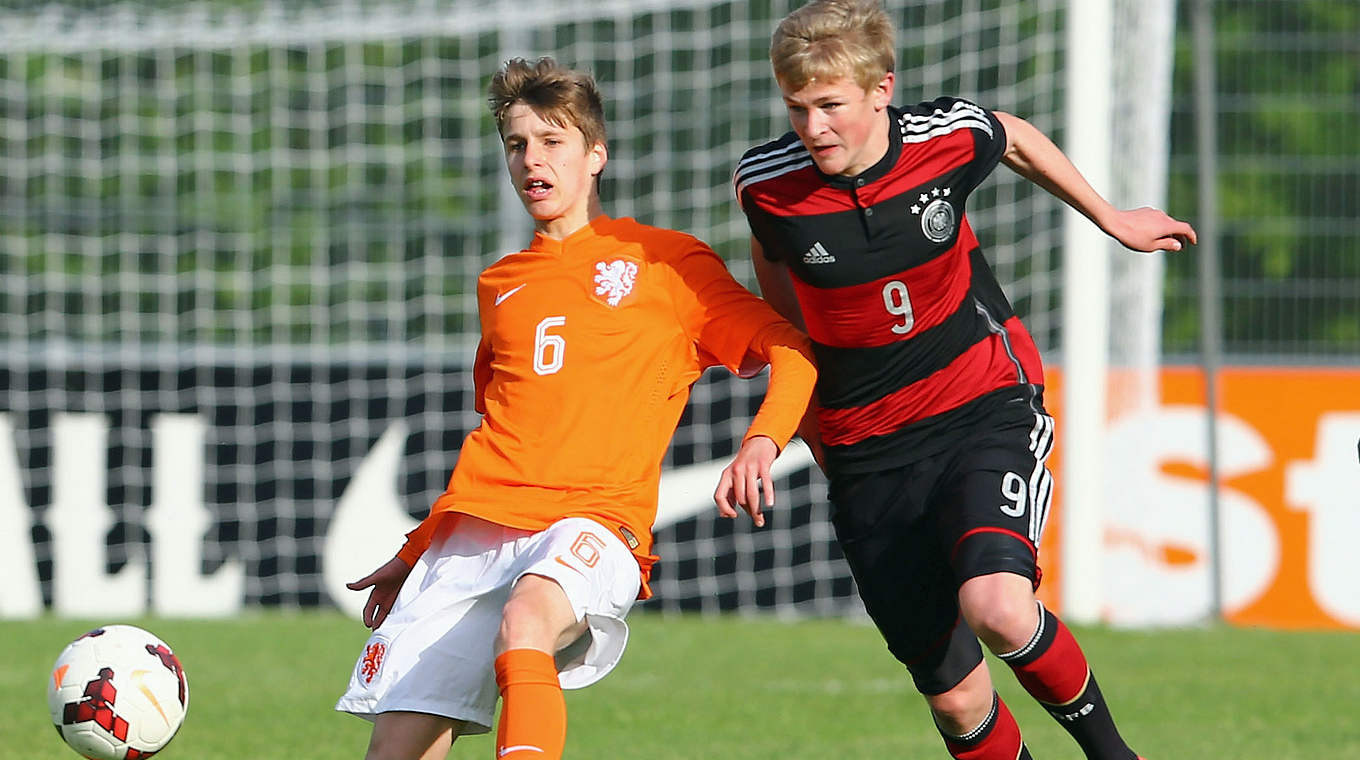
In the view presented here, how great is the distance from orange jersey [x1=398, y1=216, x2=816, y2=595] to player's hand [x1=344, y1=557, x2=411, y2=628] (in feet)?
0.16

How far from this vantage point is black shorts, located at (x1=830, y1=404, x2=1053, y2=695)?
4020 millimetres

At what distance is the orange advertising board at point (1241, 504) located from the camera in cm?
913

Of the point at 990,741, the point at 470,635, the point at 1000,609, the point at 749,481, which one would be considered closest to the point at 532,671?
the point at 470,635

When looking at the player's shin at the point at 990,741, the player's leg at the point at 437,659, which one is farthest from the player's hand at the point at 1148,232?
the player's leg at the point at 437,659

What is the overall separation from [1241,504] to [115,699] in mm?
6462

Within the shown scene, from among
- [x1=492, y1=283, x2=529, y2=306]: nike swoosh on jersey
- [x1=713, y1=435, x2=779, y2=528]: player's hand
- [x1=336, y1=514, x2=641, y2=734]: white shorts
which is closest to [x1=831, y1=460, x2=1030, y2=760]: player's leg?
[x1=713, y1=435, x2=779, y2=528]: player's hand

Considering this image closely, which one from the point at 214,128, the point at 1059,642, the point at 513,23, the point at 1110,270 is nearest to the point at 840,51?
the point at 1059,642

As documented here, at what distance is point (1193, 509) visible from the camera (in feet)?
30.3

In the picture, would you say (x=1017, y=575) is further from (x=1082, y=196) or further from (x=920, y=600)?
(x=1082, y=196)

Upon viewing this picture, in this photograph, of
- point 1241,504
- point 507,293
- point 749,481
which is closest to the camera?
point 749,481

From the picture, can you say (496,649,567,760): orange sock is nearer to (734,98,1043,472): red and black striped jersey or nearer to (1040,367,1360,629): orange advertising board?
(734,98,1043,472): red and black striped jersey

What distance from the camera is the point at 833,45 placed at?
12.6ft

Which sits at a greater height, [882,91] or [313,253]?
[882,91]

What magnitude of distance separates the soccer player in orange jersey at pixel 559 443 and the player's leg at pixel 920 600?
526 mm
